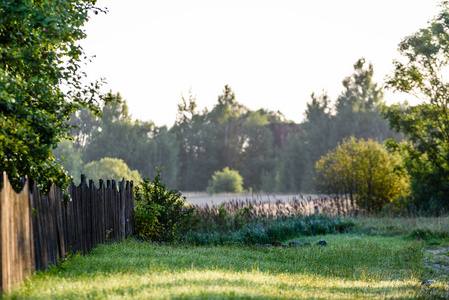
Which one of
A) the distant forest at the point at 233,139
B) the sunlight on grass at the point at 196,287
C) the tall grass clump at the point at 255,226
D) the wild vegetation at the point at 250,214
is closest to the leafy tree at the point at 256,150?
the distant forest at the point at 233,139

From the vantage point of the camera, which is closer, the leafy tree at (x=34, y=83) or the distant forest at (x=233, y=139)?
the leafy tree at (x=34, y=83)

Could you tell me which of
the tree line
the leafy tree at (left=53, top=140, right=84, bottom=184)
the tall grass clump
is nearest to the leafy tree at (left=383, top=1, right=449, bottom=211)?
the tree line

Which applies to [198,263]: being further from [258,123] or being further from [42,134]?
[258,123]

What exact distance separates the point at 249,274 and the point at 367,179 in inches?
780

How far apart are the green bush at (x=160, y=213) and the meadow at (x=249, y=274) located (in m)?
1.06

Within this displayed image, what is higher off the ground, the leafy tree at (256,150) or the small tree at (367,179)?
the leafy tree at (256,150)

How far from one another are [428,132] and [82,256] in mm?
20004

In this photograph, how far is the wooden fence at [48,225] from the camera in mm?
6875

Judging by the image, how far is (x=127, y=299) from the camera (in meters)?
6.02

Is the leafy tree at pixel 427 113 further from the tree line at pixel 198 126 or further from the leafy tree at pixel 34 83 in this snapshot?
the leafy tree at pixel 34 83

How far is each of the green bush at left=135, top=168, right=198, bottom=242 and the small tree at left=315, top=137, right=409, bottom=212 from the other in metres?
13.1

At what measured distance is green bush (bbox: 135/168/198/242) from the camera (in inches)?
576

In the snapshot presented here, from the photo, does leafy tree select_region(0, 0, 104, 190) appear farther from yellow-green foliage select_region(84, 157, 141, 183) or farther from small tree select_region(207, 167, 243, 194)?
small tree select_region(207, 167, 243, 194)

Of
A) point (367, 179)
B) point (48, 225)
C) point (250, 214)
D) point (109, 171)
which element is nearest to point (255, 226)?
point (250, 214)
